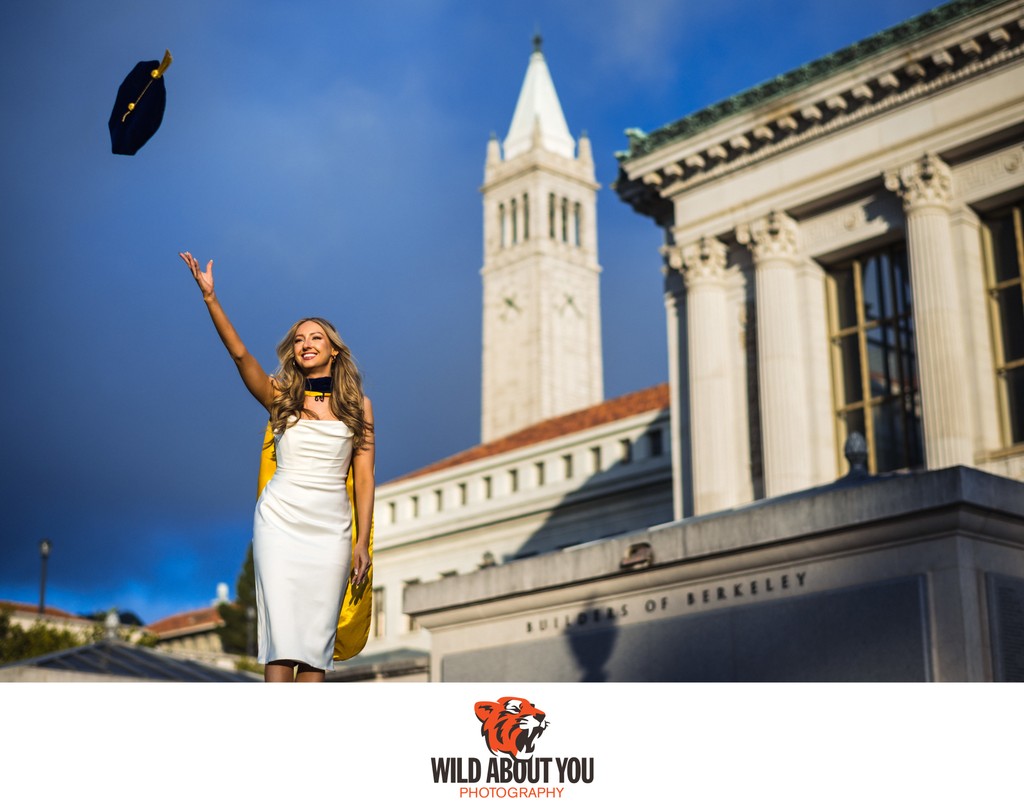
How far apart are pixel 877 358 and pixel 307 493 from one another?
92.3 feet

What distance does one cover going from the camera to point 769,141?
115 feet

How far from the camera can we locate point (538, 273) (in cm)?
12075

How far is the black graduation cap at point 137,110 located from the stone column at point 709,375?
28214mm

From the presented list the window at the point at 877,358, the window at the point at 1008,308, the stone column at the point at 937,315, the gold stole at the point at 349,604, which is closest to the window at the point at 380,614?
the window at the point at 877,358

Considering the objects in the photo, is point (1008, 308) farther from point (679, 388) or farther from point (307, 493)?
point (307, 493)

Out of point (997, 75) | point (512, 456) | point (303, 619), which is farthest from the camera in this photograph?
point (512, 456)

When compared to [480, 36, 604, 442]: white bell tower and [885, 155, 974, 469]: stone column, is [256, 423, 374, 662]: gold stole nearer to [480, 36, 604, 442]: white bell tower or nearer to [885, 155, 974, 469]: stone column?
[885, 155, 974, 469]: stone column

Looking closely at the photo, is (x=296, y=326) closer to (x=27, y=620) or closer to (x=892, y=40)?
(x=892, y=40)

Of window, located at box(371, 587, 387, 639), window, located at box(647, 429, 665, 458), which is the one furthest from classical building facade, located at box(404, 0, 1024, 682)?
window, located at box(371, 587, 387, 639)

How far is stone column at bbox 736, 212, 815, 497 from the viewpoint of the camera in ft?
109

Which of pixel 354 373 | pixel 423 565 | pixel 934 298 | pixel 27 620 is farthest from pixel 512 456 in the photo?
pixel 354 373

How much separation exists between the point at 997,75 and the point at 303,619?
92.0 feet

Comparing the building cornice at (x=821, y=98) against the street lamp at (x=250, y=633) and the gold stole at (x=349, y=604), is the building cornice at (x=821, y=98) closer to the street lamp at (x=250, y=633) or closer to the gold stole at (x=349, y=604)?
the gold stole at (x=349, y=604)
